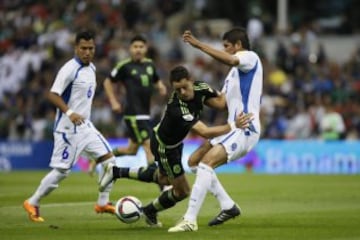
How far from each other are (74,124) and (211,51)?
121 inches

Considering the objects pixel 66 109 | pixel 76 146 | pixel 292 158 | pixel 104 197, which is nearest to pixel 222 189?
pixel 104 197

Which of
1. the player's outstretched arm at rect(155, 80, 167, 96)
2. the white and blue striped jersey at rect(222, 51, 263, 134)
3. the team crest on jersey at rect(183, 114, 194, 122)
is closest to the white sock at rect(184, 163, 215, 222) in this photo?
the team crest on jersey at rect(183, 114, 194, 122)

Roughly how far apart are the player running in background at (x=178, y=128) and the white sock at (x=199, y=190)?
28 centimetres

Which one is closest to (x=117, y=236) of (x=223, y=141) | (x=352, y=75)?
(x=223, y=141)

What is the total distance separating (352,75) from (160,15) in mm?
8502

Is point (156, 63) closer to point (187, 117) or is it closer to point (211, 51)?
point (187, 117)

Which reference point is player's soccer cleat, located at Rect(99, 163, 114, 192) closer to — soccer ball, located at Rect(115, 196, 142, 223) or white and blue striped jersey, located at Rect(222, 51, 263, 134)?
soccer ball, located at Rect(115, 196, 142, 223)

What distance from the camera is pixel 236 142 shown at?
13820 mm

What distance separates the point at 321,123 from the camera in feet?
101

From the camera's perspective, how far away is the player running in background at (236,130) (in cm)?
1349

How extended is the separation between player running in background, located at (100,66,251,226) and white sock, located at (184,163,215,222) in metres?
0.28

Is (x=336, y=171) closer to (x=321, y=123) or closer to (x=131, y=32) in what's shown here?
(x=321, y=123)

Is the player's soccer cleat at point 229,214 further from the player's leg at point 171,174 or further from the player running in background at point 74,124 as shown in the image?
the player running in background at point 74,124

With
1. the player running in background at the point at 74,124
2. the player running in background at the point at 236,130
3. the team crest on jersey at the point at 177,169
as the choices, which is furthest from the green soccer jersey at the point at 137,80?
the team crest on jersey at the point at 177,169
